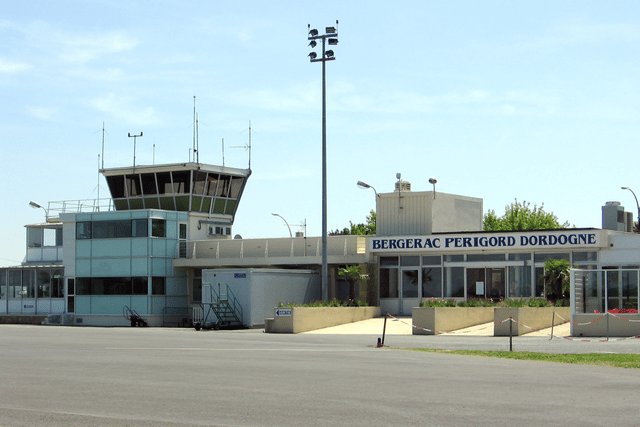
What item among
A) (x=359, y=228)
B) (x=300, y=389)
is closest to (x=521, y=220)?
(x=359, y=228)

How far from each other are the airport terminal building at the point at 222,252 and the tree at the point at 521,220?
145 feet

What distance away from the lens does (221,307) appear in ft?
128

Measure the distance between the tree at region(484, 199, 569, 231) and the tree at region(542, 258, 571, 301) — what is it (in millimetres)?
51317

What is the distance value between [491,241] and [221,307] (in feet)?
41.1

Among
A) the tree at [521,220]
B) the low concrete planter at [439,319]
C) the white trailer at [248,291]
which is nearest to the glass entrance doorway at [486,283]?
the low concrete planter at [439,319]

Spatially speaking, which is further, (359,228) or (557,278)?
(359,228)

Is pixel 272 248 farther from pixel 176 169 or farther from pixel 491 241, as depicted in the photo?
pixel 491 241

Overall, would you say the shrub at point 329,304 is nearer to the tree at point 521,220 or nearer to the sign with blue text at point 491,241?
the sign with blue text at point 491,241

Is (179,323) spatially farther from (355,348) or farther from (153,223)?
(355,348)

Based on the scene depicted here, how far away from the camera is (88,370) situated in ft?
52.2

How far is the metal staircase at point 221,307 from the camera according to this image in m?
38.8

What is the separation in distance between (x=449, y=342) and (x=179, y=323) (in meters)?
23.5

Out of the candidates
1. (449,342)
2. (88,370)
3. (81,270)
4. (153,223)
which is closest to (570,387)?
(88,370)

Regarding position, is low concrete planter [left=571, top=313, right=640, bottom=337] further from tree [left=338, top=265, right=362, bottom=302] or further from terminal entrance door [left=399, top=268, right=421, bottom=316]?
tree [left=338, top=265, right=362, bottom=302]
